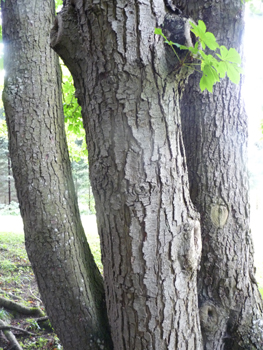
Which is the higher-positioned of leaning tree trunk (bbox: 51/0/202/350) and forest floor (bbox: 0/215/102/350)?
leaning tree trunk (bbox: 51/0/202/350)

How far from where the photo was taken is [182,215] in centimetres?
142

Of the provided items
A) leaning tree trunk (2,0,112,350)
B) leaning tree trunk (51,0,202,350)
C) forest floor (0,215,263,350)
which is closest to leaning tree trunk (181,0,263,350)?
leaning tree trunk (51,0,202,350)

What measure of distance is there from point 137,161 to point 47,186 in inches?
30.5

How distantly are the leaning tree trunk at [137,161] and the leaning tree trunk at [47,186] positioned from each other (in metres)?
0.40

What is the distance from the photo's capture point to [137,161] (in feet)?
4.38

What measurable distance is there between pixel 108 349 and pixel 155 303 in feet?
2.09

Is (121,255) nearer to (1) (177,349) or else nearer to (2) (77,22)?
(1) (177,349)

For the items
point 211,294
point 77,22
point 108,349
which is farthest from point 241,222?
point 77,22

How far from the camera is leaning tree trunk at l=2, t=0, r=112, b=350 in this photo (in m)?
1.72

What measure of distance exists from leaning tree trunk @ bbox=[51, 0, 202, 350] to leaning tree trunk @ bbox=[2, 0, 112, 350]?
40 cm

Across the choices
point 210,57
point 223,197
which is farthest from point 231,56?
point 223,197

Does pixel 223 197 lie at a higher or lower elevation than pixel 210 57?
lower

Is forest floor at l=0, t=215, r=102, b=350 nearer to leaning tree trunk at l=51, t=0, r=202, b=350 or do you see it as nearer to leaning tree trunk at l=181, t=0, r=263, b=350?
leaning tree trunk at l=181, t=0, r=263, b=350

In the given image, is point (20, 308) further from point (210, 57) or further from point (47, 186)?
point (210, 57)
